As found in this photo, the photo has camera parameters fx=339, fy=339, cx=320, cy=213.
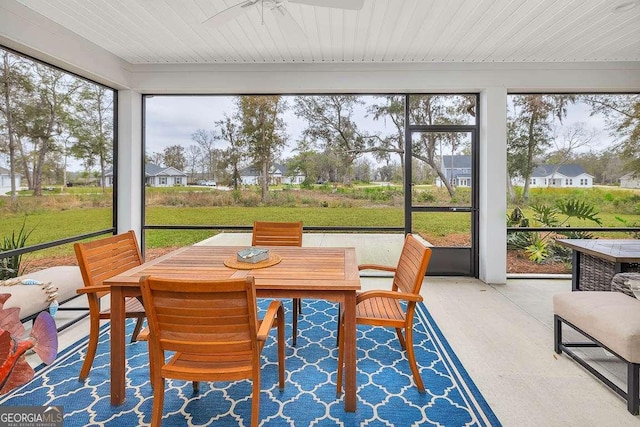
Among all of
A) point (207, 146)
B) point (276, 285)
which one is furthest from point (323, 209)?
point (276, 285)

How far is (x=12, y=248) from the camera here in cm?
315

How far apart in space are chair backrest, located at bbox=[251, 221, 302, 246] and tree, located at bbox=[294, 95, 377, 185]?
1584mm

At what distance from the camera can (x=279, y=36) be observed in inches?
140

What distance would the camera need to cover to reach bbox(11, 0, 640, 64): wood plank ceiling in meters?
2.91

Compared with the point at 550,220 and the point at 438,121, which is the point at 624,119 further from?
the point at 438,121

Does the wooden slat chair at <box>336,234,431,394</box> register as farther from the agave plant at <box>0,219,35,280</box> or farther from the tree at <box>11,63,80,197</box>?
the tree at <box>11,63,80,197</box>

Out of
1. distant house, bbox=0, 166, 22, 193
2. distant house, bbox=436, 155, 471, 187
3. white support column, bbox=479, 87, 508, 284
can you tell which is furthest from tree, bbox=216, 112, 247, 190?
white support column, bbox=479, 87, 508, 284

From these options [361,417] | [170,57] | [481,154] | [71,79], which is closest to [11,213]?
[71,79]

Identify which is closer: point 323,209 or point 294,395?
point 294,395

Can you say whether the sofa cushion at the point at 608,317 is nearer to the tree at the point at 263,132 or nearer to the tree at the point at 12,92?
the tree at the point at 263,132

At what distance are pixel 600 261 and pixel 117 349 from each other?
3821 mm

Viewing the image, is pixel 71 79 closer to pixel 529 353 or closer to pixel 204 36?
pixel 204 36

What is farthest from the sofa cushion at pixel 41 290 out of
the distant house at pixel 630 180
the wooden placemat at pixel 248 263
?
the distant house at pixel 630 180

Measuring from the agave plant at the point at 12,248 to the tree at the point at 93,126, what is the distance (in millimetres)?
1050
